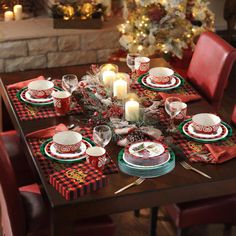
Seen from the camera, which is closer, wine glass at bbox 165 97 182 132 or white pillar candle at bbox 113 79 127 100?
wine glass at bbox 165 97 182 132

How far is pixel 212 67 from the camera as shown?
3486 mm

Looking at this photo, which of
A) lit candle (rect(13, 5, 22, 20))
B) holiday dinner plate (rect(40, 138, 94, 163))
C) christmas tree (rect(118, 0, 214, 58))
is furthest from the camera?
lit candle (rect(13, 5, 22, 20))

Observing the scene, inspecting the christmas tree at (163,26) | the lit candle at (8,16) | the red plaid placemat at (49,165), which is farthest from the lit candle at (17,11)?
the red plaid placemat at (49,165)

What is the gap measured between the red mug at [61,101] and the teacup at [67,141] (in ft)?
0.87

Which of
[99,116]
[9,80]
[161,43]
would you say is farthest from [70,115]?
[161,43]

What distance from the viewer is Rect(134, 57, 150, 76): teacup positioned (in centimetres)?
342

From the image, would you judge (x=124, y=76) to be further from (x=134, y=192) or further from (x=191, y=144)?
(x=134, y=192)

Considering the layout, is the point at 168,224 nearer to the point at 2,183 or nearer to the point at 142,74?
the point at 142,74

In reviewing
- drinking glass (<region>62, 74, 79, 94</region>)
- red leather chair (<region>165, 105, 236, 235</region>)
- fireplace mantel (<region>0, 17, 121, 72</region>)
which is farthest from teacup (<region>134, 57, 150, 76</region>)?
fireplace mantel (<region>0, 17, 121, 72</region>)

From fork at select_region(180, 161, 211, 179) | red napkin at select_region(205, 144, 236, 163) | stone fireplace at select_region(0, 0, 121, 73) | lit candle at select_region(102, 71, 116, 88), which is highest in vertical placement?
lit candle at select_region(102, 71, 116, 88)

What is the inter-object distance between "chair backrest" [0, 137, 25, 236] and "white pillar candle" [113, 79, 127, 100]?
2.58 ft

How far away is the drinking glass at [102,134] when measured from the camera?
264 centimetres

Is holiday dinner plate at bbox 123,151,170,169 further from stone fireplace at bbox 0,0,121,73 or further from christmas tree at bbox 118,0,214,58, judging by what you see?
stone fireplace at bbox 0,0,121,73

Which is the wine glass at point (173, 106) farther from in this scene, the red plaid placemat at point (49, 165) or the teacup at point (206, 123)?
the red plaid placemat at point (49, 165)
